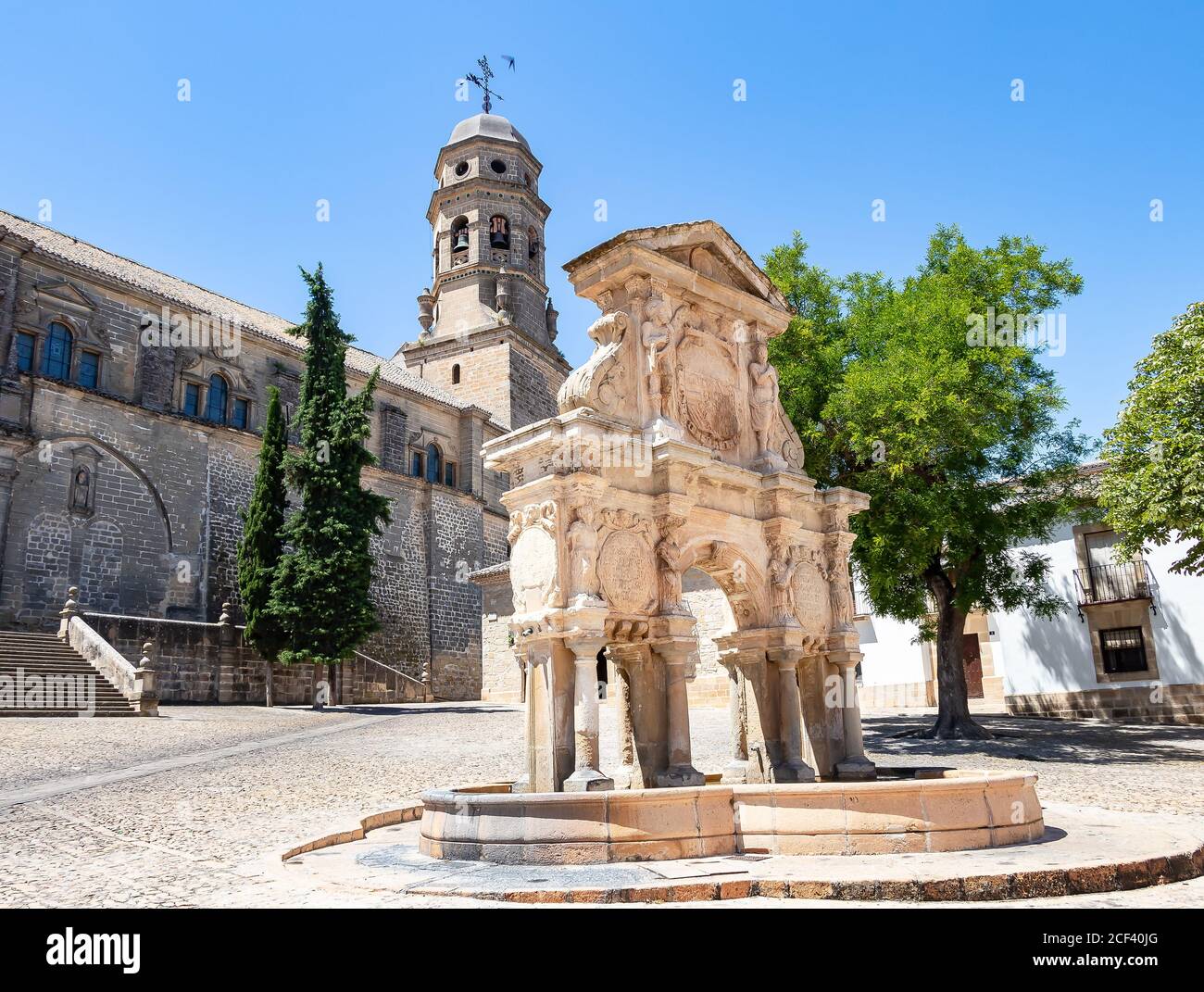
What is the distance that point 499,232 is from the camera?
41219mm

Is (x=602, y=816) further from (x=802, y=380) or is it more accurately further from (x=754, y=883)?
(x=802, y=380)

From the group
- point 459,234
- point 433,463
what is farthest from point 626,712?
point 459,234

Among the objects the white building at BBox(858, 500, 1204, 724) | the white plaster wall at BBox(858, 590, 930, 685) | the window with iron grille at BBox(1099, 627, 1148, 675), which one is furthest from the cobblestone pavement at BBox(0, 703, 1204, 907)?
the white plaster wall at BBox(858, 590, 930, 685)

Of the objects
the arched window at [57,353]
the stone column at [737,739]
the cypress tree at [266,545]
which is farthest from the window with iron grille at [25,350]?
the stone column at [737,739]

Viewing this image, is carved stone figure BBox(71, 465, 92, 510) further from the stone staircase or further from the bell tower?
the bell tower

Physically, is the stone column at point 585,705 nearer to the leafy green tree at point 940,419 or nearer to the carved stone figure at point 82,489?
the leafy green tree at point 940,419

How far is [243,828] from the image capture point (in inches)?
319

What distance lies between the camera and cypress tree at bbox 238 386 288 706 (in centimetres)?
2362

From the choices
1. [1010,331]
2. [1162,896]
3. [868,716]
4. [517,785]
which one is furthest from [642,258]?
[868,716]

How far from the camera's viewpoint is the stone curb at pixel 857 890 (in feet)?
15.7

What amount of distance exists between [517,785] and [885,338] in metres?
11.4

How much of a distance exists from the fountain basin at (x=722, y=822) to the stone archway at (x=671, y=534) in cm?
92

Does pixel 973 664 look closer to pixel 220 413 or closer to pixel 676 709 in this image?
pixel 676 709
